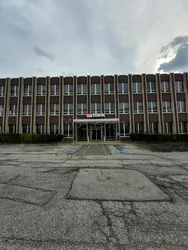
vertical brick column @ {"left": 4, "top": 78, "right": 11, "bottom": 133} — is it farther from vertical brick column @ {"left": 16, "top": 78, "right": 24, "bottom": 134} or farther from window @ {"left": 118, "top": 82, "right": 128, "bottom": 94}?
window @ {"left": 118, "top": 82, "right": 128, "bottom": 94}

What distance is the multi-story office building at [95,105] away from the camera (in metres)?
25.3

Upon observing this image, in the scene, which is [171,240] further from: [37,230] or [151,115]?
[151,115]

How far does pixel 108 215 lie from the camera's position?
294 centimetres

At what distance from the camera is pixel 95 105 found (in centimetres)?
2612

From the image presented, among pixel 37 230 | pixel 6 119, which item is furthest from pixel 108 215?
pixel 6 119

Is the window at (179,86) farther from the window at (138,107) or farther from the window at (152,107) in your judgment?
the window at (138,107)

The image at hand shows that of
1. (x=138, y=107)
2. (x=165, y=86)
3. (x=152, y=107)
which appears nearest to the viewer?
(x=152, y=107)

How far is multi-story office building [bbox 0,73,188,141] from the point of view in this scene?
25328 millimetres

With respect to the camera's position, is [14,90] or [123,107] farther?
[14,90]

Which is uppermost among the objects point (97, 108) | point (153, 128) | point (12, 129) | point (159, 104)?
point (159, 104)

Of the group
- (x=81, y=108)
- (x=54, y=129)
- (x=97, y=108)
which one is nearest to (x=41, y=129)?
(x=54, y=129)

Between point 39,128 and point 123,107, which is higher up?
point 123,107

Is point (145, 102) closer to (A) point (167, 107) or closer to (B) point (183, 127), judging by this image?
(A) point (167, 107)

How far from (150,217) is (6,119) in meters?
30.4
